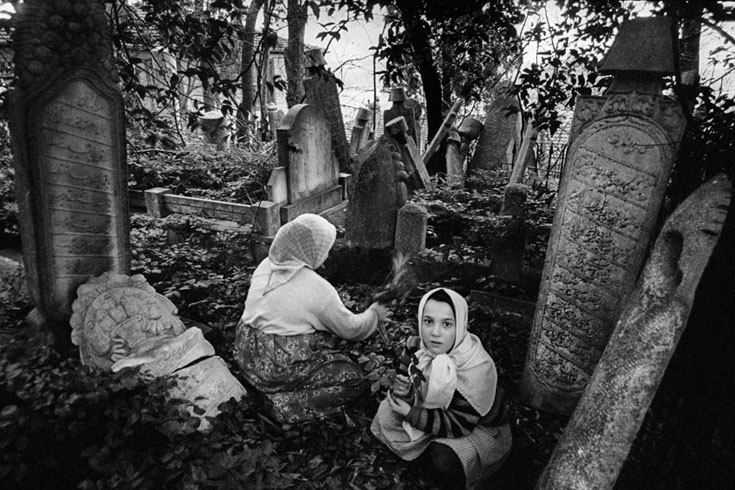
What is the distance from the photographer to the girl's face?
7.72 feet

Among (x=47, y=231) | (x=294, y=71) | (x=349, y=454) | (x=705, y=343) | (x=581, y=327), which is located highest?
(x=294, y=71)

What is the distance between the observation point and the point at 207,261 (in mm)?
4727

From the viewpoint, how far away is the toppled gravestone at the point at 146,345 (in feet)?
9.18

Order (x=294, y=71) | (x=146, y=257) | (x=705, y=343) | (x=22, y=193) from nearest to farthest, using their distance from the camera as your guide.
Result: (x=705, y=343)
(x=22, y=193)
(x=146, y=257)
(x=294, y=71)

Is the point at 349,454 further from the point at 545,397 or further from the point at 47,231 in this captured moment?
the point at 47,231

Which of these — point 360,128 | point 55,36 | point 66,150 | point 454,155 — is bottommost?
point 66,150

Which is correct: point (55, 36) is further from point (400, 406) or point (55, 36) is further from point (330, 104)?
point (330, 104)

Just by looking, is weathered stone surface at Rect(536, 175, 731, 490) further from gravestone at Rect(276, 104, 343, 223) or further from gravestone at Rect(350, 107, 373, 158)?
gravestone at Rect(350, 107, 373, 158)

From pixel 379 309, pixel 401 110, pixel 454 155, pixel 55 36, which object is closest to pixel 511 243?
pixel 379 309

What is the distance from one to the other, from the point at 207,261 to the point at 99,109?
2016mm

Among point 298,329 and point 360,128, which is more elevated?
point 360,128

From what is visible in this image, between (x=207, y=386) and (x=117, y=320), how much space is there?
754 mm

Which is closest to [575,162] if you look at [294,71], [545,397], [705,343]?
[705,343]

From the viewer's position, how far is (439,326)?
2355 mm
